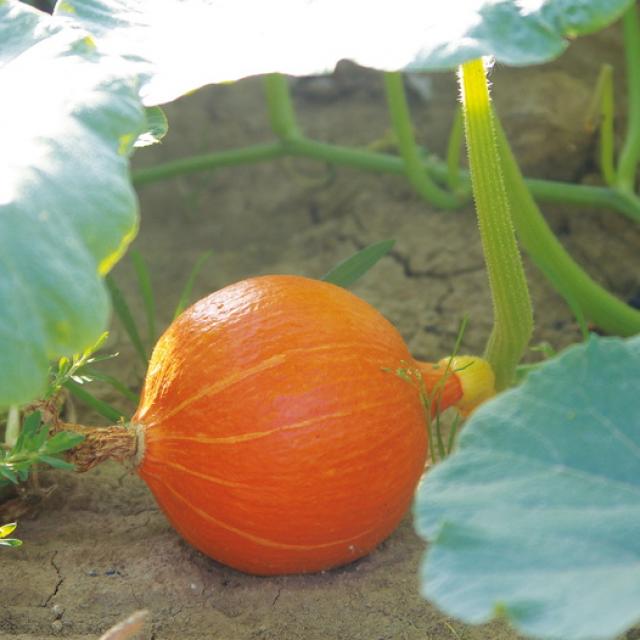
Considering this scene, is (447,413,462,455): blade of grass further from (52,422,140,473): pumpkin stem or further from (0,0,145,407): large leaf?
(0,0,145,407): large leaf

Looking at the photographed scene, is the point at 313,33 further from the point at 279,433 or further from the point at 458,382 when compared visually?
the point at 458,382

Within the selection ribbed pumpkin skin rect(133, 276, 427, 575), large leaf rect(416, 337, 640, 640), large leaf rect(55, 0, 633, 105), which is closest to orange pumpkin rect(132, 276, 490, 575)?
ribbed pumpkin skin rect(133, 276, 427, 575)

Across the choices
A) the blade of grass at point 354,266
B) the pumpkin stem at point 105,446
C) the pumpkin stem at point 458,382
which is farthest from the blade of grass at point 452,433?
the pumpkin stem at point 105,446

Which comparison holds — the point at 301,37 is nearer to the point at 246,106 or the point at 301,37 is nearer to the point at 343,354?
the point at 343,354

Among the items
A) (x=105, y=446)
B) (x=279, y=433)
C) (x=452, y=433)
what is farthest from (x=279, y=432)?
(x=452, y=433)

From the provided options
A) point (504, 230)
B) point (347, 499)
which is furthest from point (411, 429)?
point (504, 230)
